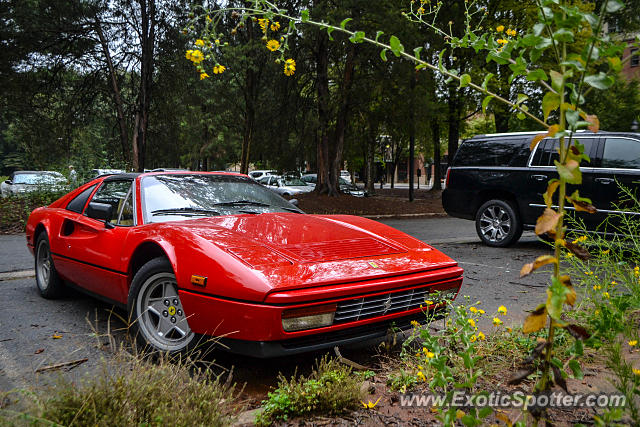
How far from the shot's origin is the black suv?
23.9 ft

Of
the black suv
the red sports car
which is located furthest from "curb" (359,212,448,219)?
the red sports car

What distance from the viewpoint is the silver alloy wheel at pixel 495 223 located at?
8575mm

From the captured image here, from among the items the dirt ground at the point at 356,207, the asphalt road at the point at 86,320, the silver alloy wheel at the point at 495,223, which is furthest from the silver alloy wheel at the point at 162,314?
the dirt ground at the point at 356,207

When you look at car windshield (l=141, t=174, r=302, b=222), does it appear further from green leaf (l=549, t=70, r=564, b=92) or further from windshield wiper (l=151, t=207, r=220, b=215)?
green leaf (l=549, t=70, r=564, b=92)

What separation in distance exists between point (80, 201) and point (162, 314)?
2200 mm

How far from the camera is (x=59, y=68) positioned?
684 inches

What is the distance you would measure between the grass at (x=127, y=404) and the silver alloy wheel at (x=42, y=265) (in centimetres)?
335

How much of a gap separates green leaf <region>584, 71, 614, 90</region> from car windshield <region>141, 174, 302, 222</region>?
2.93 m

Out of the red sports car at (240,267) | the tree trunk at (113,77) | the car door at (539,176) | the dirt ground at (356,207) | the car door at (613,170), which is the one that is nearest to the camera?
the red sports car at (240,267)

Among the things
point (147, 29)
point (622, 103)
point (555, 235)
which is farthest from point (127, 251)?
point (622, 103)

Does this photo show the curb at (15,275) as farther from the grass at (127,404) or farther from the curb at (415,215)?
the curb at (415,215)

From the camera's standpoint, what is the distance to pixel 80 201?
4.83 meters

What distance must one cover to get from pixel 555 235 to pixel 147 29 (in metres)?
17.0

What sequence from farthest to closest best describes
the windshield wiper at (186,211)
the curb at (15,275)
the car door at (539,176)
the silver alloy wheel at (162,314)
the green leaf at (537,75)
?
the car door at (539,176)
the curb at (15,275)
the windshield wiper at (186,211)
the silver alloy wheel at (162,314)
the green leaf at (537,75)
